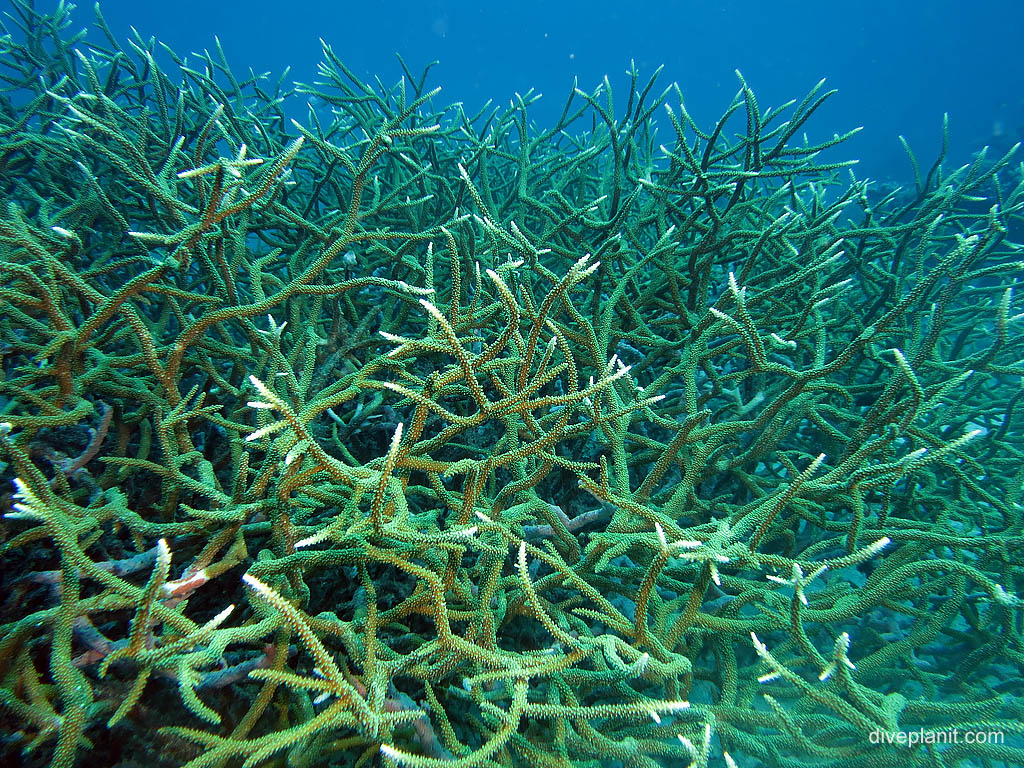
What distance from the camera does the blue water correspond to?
46.5 meters

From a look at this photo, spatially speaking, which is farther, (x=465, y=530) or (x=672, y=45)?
(x=672, y=45)

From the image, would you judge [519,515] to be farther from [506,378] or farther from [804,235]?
[804,235]

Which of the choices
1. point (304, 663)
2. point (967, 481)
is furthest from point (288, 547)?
point (967, 481)

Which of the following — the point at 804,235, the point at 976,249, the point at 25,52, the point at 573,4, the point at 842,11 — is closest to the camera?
the point at 976,249

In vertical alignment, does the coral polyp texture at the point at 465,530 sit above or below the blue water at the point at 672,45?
below

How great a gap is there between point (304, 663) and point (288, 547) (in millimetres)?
439

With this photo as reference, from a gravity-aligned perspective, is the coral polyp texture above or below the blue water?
below

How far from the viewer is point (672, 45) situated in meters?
74.5

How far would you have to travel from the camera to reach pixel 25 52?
392cm

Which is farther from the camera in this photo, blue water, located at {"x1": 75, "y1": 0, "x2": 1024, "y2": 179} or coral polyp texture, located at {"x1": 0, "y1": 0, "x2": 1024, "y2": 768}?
blue water, located at {"x1": 75, "y1": 0, "x2": 1024, "y2": 179}

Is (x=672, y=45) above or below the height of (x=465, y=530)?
above

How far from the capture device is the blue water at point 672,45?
46.5 metres

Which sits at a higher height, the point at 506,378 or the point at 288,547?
the point at 506,378

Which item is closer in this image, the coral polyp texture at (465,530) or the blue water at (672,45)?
the coral polyp texture at (465,530)
